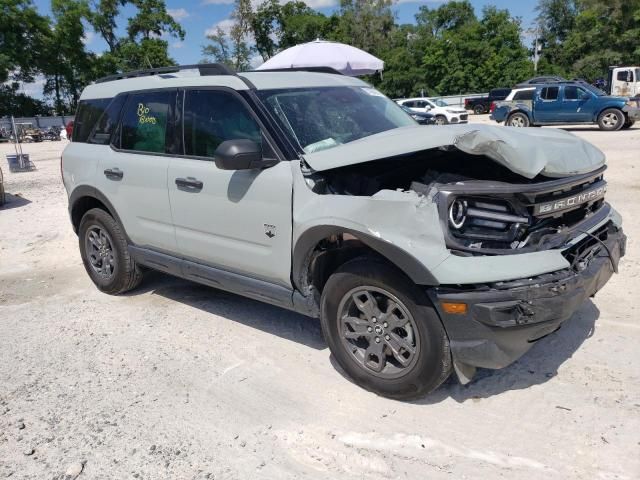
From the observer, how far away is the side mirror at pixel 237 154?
11.0 feet

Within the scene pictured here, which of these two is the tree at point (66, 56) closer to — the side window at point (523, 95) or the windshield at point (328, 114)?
the side window at point (523, 95)

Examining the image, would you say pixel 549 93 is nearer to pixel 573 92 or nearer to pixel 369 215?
pixel 573 92

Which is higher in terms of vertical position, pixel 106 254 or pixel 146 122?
pixel 146 122

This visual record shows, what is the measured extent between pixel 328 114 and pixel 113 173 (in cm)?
212

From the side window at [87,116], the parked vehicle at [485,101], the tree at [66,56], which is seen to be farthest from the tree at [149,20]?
the side window at [87,116]

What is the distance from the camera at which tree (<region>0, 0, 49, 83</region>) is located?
48.8 meters

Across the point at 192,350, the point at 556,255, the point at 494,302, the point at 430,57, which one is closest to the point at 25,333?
the point at 192,350

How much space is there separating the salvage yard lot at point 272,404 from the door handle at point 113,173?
Result: 1229 millimetres

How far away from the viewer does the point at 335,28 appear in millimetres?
62938

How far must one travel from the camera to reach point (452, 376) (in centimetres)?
355

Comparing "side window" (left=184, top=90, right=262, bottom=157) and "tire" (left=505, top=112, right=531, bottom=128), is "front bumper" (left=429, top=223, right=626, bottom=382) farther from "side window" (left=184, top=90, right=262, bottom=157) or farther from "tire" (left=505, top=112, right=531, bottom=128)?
"tire" (left=505, top=112, right=531, bottom=128)

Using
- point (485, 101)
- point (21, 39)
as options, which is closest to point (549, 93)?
point (485, 101)

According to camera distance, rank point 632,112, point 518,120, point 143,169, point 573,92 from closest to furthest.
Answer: point 143,169 < point 632,112 < point 573,92 < point 518,120

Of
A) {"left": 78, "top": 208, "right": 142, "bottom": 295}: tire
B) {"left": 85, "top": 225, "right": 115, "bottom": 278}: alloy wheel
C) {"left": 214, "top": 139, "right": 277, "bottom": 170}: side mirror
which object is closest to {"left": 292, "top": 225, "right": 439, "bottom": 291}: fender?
{"left": 214, "top": 139, "right": 277, "bottom": 170}: side mirror
